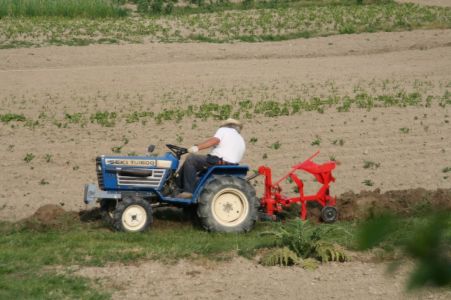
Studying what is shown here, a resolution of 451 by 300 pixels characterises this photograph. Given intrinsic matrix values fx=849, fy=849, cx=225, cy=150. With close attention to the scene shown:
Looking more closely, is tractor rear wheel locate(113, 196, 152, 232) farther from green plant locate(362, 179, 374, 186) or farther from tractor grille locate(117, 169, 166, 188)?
green plant locate(362, 179, 374, 186)

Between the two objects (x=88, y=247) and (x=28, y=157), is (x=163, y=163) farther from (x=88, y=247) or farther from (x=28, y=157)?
(x=28, y=157)

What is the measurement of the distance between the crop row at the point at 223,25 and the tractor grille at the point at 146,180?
16971 mm

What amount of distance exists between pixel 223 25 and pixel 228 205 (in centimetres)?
2016

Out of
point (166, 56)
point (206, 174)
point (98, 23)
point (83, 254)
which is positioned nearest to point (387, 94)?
point (166, 56)

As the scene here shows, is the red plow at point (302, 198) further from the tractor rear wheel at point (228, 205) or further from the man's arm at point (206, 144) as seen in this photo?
the man's arm at point (206, 144)

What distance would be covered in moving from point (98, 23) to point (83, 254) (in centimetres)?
2150

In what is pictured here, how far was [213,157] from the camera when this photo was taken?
9.58 m

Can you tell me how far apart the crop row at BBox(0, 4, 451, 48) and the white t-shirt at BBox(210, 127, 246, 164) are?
1697 cm

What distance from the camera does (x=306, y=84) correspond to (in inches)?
778

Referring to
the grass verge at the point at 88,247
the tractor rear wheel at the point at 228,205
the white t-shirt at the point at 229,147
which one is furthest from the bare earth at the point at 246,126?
the white t-shirt at the point at 229,147

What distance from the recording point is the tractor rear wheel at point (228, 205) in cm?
930

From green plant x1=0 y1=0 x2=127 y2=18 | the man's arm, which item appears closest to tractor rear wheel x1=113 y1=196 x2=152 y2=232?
the man's arm

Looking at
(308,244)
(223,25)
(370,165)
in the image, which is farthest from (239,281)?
(223,25)

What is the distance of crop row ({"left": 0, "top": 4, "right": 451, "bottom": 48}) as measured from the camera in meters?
26.7
